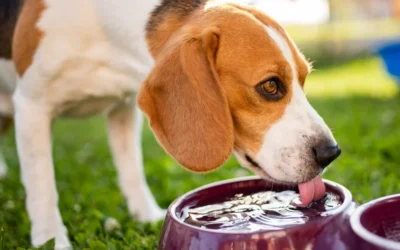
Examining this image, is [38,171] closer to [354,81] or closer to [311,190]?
[311,190]

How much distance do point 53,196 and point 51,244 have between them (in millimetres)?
328

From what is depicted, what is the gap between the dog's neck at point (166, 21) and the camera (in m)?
3.04

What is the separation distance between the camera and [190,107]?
2600 millimetres

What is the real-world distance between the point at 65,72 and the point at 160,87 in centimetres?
74

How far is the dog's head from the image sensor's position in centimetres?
258

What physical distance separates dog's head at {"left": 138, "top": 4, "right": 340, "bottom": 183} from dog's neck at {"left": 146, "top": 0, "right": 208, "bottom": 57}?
31 centimetres

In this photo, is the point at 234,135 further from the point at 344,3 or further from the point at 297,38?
the point at 344,3

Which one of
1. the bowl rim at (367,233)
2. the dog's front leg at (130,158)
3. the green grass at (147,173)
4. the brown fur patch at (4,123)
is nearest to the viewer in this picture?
the bowl rim at (367,233)

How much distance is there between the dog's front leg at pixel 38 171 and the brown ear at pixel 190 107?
0.83 m

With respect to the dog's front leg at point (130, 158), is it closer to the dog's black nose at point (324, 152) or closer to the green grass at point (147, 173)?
the green grass at point (147, 173)

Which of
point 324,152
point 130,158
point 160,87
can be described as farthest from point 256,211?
point 130,158

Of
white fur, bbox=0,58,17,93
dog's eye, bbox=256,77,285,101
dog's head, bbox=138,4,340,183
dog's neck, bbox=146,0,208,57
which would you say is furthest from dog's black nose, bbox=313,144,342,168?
white fur, bbox=0,58,17,93

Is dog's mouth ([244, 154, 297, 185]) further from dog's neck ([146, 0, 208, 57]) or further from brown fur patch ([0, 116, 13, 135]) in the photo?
brown fur patch ([0, 116, 13, 135])

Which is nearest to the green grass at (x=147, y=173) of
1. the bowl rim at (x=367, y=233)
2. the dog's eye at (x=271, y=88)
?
the dog's eye at (x=271, y=88)
